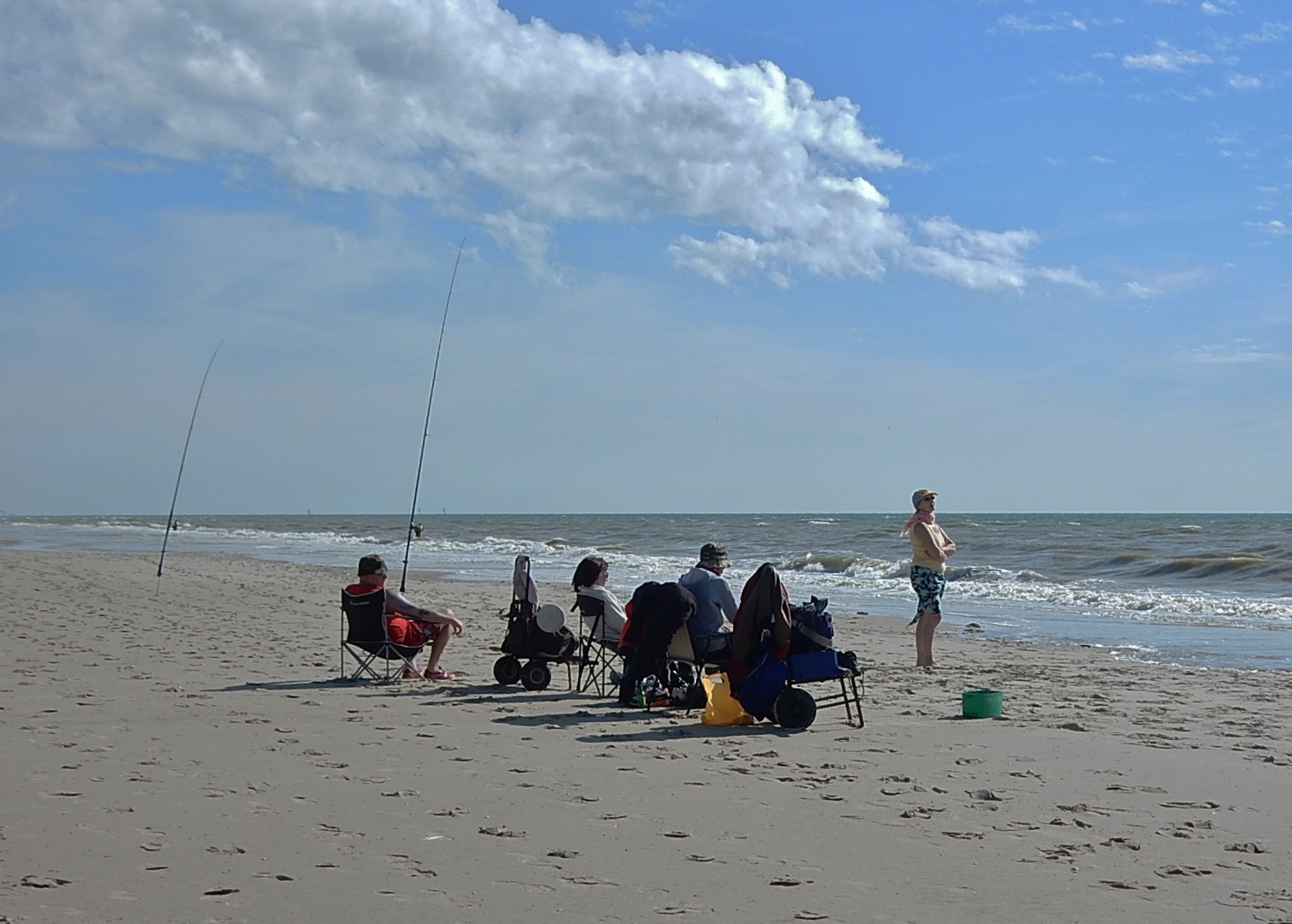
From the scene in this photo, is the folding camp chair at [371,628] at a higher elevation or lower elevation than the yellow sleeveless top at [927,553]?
lower

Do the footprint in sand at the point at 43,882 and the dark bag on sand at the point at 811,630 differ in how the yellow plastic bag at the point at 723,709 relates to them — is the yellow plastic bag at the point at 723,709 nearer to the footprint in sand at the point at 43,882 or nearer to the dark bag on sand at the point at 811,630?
the dark bag on sand at the point at 811,630

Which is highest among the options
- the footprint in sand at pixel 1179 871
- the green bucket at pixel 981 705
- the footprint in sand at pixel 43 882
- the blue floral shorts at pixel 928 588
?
the blue floral shorts at pixel 928 588

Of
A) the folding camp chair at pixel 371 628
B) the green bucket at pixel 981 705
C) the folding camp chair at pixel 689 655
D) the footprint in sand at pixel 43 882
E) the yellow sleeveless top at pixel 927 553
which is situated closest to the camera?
the footprint in sand at pixel 43 882

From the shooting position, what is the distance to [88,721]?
6.25m

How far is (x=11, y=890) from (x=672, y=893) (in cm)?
190

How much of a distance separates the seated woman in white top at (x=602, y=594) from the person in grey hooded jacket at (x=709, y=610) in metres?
0.80

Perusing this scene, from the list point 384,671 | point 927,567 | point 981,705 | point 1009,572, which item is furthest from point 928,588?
point 1009,572

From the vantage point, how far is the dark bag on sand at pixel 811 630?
263 inches

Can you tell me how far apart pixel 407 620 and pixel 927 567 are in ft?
13.8

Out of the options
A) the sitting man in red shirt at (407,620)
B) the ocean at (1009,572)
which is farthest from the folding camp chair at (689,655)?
the ocean at (1009,572)

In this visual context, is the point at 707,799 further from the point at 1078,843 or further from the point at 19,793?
the point at 19,793

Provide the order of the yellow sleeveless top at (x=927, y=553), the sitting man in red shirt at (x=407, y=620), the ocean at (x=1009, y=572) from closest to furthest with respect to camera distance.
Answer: the sitting man in red shirt at (x=407, y=620) → the yellow sleeveless top at (x=927, y=553) → the ocean at (x=1009, y=572)

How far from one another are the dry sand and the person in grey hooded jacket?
478 mm

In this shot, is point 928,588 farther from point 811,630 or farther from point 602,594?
point 811,630
